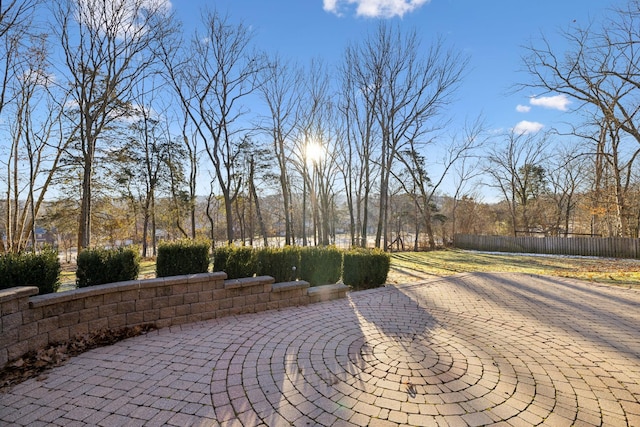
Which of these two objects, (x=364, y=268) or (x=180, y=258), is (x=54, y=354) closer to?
(x=180, y=258)

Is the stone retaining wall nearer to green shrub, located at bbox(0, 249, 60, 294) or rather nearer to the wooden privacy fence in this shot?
green shrub, located at bbox(0, 249, 60, 294)

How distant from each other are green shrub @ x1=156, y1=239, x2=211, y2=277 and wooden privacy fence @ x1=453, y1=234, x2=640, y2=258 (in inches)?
730

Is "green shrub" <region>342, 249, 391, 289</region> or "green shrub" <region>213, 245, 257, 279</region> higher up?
"green shrub" <region>213, 245, 257, 279</region>

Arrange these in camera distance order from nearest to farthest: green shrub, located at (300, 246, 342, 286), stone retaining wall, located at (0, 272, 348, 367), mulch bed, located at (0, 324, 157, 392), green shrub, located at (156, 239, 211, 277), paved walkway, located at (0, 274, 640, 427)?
paved walkway, located at (0, 274, 640, 427) → mulch bed, located at (0, 324, 157, 392) → stone retaining wall, located at (0, 272, 348, 367) → green shrub, located at (156, 239, 211, 277) → green shrub, located at (300, 246, 342, 286)

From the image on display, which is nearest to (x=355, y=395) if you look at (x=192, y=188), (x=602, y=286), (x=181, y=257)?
(x=181, y=257)

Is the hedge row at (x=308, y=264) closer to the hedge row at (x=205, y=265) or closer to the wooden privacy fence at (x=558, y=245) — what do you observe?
the hedge row at (x=205, y=265)

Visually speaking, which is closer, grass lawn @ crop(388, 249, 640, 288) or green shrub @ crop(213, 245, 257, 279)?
green shrub @ crop(213, 245, 257, 279)

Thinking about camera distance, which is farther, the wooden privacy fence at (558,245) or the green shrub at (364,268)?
the wooden privacy fence at (558,245)

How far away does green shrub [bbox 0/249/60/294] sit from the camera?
276 cm

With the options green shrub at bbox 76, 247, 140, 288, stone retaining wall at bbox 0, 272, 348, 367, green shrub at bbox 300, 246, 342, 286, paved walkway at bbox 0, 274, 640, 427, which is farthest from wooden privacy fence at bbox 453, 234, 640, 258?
green shrub at bbox 76, 247, 140, 288

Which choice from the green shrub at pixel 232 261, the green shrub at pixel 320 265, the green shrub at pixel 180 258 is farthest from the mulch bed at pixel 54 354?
the green shrub at pixel 320 265

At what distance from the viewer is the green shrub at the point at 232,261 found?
411cm

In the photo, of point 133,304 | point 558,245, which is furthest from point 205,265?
point 558,245

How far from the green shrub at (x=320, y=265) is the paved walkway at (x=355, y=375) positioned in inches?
42.1
